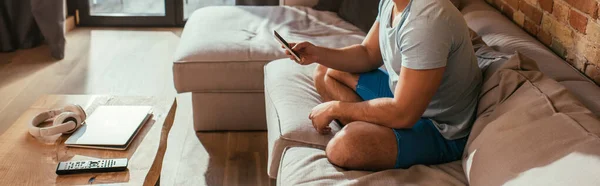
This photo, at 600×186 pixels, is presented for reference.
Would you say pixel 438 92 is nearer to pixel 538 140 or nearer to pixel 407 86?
pixel 407 86

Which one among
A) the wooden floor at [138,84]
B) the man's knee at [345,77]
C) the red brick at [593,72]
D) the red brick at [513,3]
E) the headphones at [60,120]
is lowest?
the wooden floor at [138,84]

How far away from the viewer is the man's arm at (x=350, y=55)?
2135 mm

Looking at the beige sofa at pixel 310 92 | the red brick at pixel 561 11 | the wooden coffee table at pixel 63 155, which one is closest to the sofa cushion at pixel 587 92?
the beige sofa at pixel 310 92

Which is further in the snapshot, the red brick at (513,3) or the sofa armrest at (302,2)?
the sofa armrest at (302,2)

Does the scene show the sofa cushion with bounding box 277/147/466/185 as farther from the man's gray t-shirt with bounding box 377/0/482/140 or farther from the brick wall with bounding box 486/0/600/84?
the brick wall with bounding box 486/0/600/84

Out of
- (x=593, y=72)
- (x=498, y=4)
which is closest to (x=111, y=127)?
(x=593, y=72)

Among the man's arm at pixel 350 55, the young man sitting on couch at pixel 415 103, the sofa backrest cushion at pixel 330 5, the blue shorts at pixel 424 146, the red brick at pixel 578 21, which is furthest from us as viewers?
the sofa backrest cushion at pixel 330 5

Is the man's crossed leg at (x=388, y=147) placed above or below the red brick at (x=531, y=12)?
below

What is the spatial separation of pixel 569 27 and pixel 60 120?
5.33 ft

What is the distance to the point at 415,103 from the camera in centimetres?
171

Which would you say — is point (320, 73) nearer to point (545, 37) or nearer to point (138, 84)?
point (545, 37)

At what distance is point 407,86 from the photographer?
1.70 metres

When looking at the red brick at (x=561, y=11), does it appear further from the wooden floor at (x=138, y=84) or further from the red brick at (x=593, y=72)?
the wooden floor at (x=138, y=84)

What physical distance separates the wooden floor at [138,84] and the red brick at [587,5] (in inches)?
49.8
